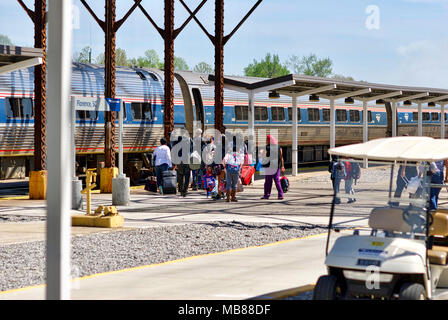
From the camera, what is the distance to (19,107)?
25562 millimetres

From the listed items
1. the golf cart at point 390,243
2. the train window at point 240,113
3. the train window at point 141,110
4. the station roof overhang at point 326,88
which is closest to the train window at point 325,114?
the station roof overhang at point 326,88

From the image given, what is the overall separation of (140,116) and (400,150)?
74.4 feet

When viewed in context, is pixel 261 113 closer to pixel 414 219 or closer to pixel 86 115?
pixel 86 115

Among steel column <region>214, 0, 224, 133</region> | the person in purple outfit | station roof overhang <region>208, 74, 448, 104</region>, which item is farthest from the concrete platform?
station roof overhang <region>208, 74, 448, 104</region>

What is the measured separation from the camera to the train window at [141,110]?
29641 millimetres

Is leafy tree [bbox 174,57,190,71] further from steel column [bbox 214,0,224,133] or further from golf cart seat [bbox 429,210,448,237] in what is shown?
golf cart seat [bbox 429,210,448,237]

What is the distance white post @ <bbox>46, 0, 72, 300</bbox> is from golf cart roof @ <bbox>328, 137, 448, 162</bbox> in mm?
3316

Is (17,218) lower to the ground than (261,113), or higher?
lower

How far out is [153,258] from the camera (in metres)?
12.0

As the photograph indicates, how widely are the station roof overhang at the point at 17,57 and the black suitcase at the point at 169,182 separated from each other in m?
6.29

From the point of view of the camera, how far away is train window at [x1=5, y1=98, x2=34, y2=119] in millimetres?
25188

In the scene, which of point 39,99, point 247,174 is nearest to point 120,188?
point 39,99

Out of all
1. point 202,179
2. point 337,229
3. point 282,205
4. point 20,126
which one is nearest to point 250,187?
point 202,179

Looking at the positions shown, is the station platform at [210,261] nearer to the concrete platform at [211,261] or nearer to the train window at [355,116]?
the concrete platform at [211,261]
